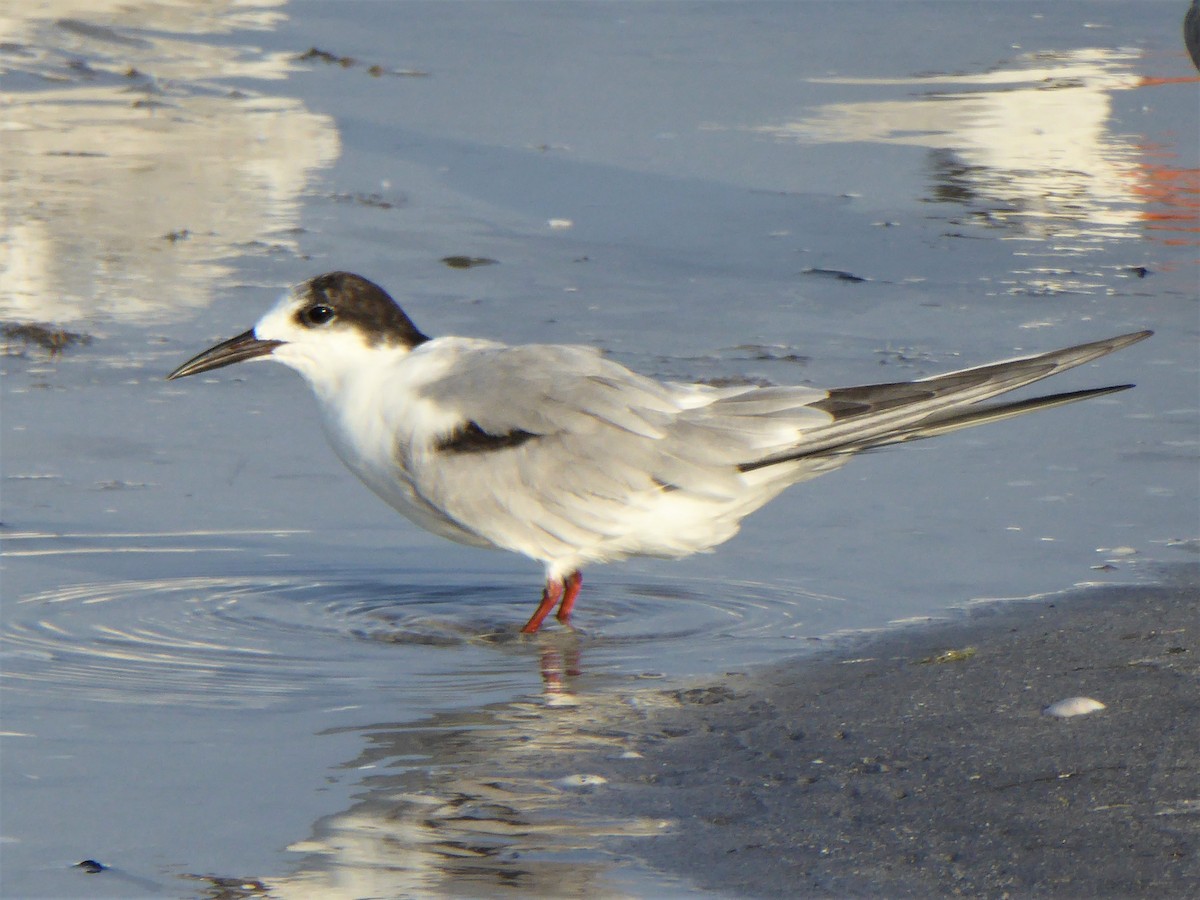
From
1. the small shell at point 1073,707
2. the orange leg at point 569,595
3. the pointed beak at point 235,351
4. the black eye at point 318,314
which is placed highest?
the black eye at point 318,314

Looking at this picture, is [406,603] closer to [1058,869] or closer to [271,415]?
[271,415]

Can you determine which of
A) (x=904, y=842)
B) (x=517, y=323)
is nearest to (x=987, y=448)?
(x=517, y=323)

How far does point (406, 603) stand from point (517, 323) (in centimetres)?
228

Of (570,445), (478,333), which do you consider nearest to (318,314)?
(570,445)

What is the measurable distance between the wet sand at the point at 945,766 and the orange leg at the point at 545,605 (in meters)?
0.58

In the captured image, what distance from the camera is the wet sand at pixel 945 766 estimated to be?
299cm

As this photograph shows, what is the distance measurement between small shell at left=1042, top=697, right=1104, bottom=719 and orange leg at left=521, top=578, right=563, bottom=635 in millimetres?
1330

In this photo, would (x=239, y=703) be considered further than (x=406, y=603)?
No

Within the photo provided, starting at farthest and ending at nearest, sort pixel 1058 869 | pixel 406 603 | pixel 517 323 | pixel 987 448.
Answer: pixel 517 323 → pixel 987 448 → pixel 406 603 → pixel 1058 869

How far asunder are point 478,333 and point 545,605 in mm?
2279

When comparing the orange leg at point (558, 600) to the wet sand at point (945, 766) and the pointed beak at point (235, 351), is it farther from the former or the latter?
the pointed beak at point (235, 351)

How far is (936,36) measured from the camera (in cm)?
1298

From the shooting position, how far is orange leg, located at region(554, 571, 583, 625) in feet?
15.4

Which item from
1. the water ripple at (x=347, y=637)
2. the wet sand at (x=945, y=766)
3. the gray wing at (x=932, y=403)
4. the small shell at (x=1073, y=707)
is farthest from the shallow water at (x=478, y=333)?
the small shell at (x=1073, y=707)
